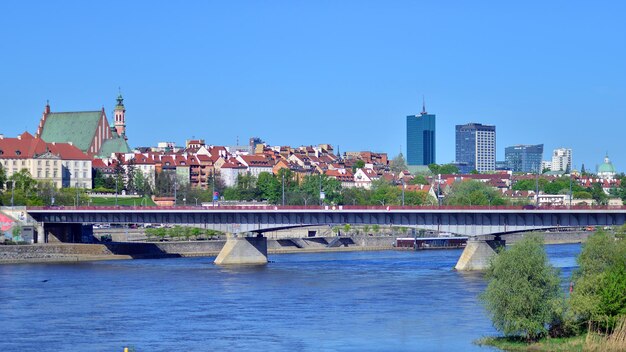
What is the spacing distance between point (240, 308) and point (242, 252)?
1158 inches

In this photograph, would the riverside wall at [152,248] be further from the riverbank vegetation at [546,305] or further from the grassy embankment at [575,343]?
the grassy embankment at [575,343]

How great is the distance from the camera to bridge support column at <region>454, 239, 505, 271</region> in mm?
78125

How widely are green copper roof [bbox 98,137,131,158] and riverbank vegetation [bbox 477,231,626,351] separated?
125 metres

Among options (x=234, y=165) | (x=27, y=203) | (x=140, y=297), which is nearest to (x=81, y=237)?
(x=27, y=203)

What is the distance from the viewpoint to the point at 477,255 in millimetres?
78438

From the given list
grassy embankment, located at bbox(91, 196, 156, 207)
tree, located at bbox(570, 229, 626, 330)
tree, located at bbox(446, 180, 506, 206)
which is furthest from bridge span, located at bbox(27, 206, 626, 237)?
tree, located at bbox(446, 180, 506, 206)

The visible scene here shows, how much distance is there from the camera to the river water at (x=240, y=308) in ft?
156

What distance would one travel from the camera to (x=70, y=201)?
121250mm

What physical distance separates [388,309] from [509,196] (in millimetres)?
117074

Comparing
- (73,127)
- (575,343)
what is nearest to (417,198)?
(73,127)

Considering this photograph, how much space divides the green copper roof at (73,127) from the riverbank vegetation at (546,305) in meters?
119

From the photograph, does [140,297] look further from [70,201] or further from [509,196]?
[509,196]

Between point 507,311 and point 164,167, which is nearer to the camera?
point 507,311

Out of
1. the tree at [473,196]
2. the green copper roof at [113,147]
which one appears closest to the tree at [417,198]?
the tree at [473,196]
